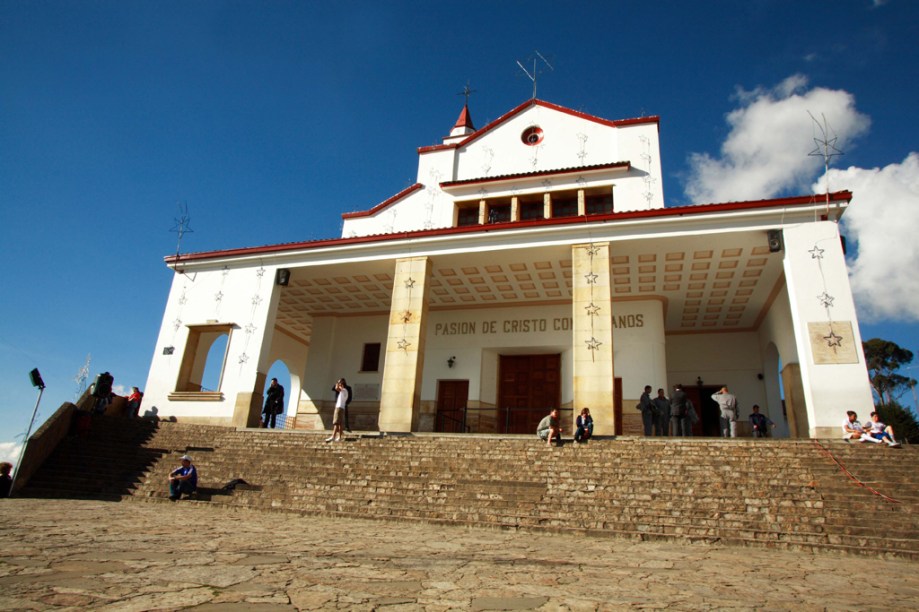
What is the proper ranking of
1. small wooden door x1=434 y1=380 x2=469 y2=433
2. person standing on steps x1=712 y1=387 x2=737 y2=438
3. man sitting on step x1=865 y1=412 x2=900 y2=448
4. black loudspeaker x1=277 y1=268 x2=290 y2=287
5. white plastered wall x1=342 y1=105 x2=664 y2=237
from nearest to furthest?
man sitting on step x1=865 y1=412 x2=900 y2=448 < person standing on steps x1=712 y1=387 x2=737 y2=438 < black loudspeaker x1=277 y1=268 x2=290 y2=287 < white plastered wall x1=342 y1=105 x2=664 y2=237 < small wooden door x1=434 y1=380 x2=469 y2=433

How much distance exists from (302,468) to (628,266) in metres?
10.5

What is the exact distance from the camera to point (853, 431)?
10.6 metres

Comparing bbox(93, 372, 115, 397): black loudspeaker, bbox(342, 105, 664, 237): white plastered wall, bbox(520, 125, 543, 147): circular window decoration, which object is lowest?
bbox(93, 372, 115, 397): black loudspeaker

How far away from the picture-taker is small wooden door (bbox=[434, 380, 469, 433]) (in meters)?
19.0

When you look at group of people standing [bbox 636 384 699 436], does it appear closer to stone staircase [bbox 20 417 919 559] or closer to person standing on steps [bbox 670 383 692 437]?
person standing on steps [bbox 670 383 692 437]

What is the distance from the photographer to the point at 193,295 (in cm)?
1750

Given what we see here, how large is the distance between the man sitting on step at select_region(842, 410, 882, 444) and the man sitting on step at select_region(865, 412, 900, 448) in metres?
0.10

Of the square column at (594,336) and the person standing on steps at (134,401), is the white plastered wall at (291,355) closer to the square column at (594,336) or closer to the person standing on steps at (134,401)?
the person standing on steps at (134,401)

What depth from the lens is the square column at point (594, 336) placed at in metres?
12.6

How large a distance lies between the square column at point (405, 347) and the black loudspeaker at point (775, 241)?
28.6ft

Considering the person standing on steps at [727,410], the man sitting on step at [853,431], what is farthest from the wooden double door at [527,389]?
the man sitting on step at [853,431]

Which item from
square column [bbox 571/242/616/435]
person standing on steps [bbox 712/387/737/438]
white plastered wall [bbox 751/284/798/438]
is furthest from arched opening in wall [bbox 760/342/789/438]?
square column [bbox 571/242/616/435]

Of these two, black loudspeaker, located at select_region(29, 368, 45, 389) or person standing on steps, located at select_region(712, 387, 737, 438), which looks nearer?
black loudspeaker, located at select_region(29, 368, 45, 389)

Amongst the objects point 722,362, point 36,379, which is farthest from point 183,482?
point 722,362
